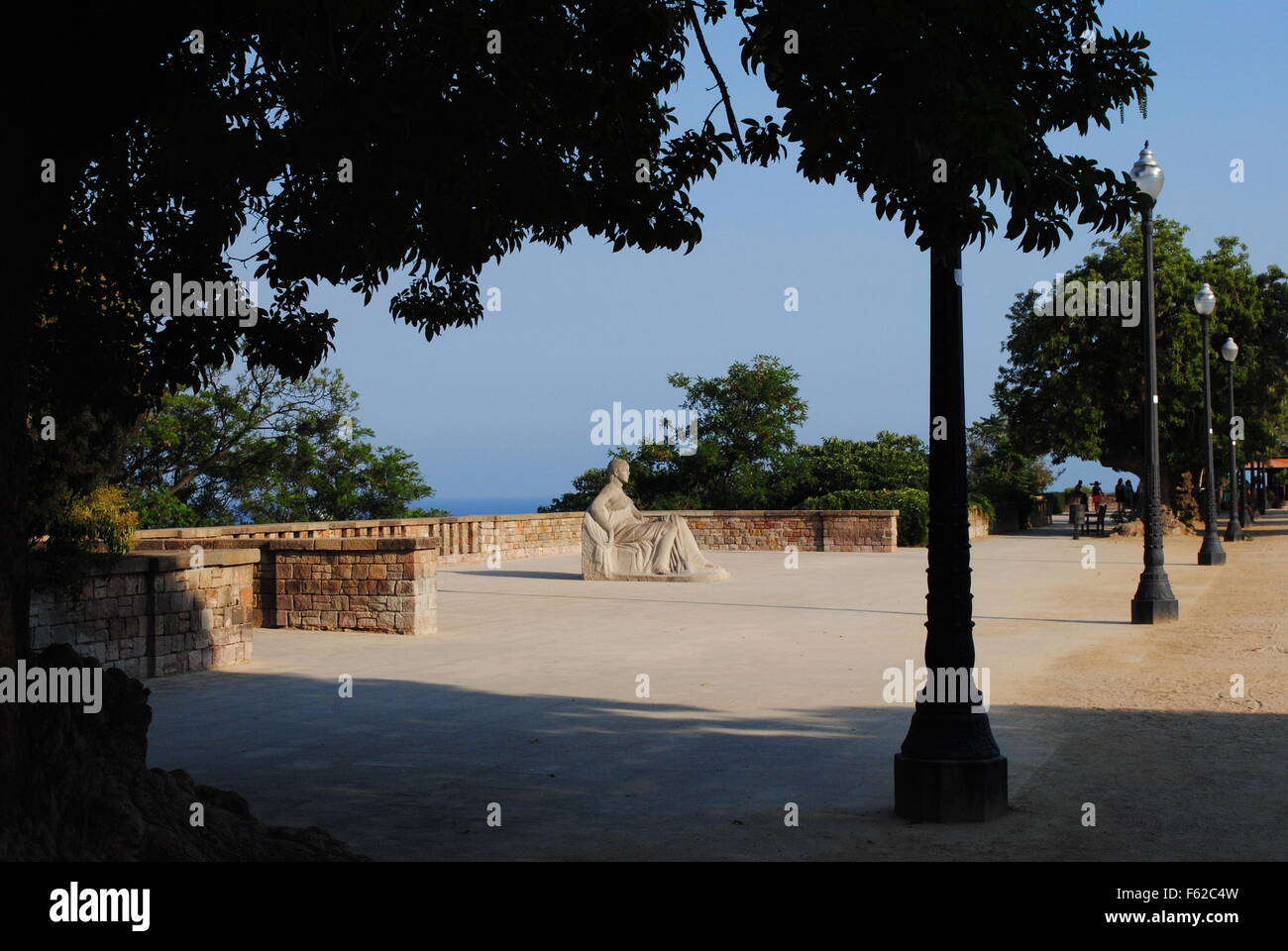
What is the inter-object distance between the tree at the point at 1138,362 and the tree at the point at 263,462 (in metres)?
20.3

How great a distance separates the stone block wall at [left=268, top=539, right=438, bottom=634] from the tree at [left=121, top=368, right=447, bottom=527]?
1512 centimetres

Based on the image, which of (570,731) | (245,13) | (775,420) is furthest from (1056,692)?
(775,420)

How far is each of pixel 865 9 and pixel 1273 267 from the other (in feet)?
141

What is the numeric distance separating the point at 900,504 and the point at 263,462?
57.2ft

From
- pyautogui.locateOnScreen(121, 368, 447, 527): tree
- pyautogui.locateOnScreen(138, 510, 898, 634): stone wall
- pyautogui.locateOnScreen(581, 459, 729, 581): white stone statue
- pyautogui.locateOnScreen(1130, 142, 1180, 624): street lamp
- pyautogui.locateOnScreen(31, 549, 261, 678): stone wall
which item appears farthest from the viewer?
pyautogui.locateOnScreen(121, 368, 447, 527): tree

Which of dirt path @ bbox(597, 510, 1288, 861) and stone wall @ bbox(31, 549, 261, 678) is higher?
stone wall @ bbox(31, 549, 261, 678)

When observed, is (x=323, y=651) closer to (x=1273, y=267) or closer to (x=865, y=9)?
(x=865, y=9)

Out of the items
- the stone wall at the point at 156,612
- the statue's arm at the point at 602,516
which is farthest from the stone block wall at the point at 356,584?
the statue's arm at the point at 602,516

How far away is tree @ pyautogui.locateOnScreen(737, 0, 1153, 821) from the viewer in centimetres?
489

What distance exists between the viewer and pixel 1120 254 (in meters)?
40.7

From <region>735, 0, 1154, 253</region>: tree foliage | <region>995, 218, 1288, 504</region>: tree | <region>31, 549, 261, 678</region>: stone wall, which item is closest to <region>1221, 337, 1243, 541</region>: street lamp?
<region>995, 218, 1288, 504</region>: tree

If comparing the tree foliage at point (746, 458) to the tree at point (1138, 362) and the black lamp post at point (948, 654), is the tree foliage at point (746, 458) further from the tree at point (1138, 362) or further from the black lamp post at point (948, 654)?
the black lamp post at point (948, 654)

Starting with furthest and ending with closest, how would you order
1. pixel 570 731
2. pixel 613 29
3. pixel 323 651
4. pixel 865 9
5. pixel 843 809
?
pixel 323 651, pixel 570 731, pixel 613 29, pixel 843 809, pixel 865 9

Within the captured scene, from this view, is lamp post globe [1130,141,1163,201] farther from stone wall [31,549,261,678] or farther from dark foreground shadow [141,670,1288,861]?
stone wall [31,549,261,678]
